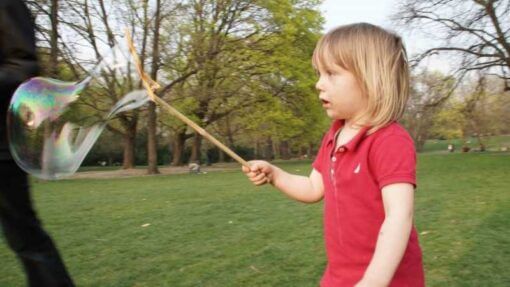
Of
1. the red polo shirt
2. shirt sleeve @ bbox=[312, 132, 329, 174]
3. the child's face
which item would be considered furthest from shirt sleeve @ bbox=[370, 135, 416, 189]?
shirt sleeve @ bbox=[312, 132, 329, 174]

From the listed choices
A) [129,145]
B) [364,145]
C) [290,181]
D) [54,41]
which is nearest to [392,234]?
[364,145]

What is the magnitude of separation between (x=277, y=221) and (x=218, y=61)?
22.6 metres

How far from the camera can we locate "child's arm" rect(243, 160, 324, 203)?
86.0 inches

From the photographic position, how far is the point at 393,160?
5.29ft

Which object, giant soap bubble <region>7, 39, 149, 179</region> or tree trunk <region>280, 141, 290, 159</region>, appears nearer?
giant soap bubble <region>7, 39, 149, 179</region>

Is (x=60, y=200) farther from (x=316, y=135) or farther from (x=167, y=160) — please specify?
(x=167, y=160)

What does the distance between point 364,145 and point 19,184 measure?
2.03 meters

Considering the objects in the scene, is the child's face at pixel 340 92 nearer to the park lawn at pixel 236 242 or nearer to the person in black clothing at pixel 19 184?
the person in black clothing at pixel 19 184

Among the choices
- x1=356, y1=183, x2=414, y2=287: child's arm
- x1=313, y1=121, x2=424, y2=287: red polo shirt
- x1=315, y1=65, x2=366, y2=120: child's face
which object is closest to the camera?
x1=356, y1=183, x2=414, y2=287: child's arm

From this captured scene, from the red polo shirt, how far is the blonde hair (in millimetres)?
61

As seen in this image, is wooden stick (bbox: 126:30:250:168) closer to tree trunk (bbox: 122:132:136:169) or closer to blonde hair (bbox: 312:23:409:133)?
blonde hair (bbox: 312:23:409:133)

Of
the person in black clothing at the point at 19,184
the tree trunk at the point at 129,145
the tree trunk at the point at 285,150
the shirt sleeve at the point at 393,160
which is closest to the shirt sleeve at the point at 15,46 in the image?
the person in black clothing at the point at 19,184

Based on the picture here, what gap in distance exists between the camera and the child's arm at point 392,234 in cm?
151

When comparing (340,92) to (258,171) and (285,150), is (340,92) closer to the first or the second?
(258,171)
